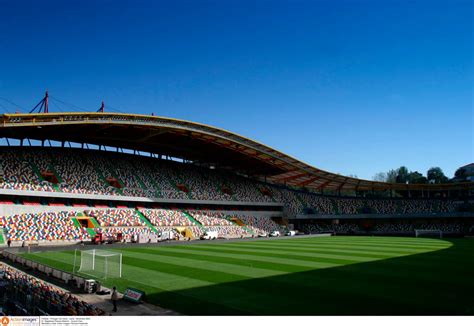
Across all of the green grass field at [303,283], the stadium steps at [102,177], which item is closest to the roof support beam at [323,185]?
the stadium steps at [102,177]

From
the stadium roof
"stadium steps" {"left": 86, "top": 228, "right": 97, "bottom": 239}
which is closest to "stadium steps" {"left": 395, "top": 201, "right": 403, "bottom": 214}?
the stadium roof

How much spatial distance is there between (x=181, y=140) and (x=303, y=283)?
132 ft

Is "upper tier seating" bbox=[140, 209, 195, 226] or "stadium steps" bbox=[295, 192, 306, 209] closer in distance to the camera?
"upper tier seating" bbox=[140, 209, 195, 226]

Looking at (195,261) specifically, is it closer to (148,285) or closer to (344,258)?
(148,285)

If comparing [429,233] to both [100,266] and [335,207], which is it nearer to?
[335,207]

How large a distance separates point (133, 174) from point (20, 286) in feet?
143

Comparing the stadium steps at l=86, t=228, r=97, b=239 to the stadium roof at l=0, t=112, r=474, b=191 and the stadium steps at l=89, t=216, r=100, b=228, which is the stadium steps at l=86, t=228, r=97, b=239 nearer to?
the stadium steps at l=89, t=216, r=100, b=228

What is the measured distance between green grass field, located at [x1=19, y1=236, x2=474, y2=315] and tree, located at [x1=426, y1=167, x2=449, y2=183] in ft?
333

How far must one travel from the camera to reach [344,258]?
27.9m

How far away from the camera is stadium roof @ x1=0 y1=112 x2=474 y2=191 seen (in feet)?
137

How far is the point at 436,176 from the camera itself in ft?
404

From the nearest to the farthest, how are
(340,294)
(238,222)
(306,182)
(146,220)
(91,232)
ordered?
(340,294) → (91,232) → (146,220) → (238,222) → (306,182)

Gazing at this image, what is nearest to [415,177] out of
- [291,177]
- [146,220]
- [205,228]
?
[291,177]

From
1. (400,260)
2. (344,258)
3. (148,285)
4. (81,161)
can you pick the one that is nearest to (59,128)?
(81,161)
